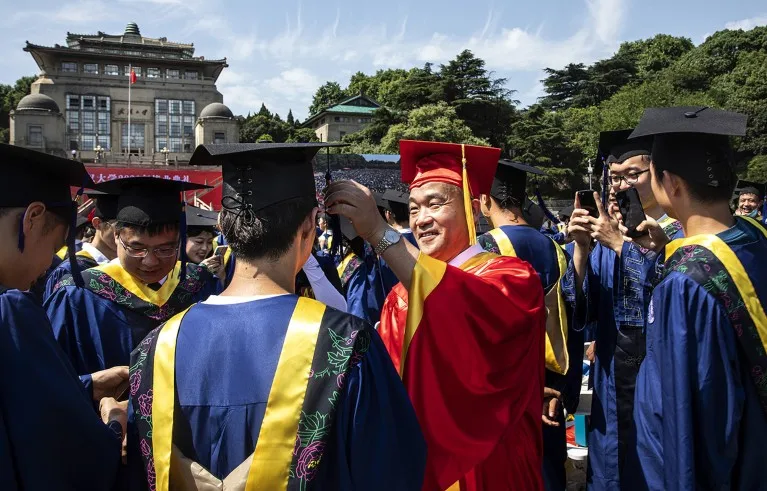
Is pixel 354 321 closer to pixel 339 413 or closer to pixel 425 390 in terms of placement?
pixel 339 413

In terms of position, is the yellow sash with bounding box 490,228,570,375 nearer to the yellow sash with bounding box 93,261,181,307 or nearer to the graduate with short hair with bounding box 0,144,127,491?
the yellow sash with bounding box 93,261,181,307

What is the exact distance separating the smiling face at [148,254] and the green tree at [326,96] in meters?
75.5

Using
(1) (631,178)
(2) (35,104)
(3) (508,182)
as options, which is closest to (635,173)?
(1) (631,178)

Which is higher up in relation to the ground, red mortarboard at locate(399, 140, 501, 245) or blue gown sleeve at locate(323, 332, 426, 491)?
red mortarboard at locate(399, 140, 501, 245)

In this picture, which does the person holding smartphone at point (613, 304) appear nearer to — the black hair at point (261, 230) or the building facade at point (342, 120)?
the black hair at point (261, 230)

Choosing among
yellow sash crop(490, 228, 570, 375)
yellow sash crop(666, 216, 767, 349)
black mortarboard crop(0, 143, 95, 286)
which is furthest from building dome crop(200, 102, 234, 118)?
yellow sash crop(666, 216, 767, 349)

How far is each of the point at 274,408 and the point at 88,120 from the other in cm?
6223

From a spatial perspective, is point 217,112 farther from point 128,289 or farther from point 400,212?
point 128,289

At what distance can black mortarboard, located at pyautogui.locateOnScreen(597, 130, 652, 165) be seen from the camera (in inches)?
150

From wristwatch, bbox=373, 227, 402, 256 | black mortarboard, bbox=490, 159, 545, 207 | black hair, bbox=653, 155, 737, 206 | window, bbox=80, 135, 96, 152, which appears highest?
window, bbox=80, 135, 96, 152

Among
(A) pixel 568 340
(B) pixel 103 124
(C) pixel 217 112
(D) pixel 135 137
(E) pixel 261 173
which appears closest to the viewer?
(E) pixel 261 173

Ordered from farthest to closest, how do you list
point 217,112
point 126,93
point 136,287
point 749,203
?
point 126,93 < point 217,112 < point 749,203 < point 136,287

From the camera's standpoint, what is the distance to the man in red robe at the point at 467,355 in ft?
7.86

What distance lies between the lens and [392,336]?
2.79 metres
